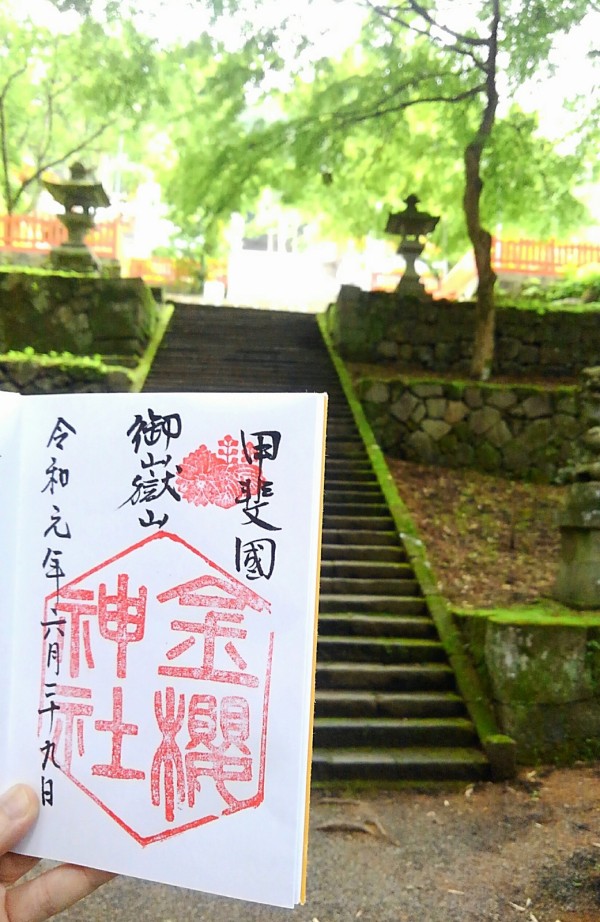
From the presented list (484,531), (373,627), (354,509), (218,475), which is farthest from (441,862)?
(484,531)

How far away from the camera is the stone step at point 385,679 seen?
4691mm

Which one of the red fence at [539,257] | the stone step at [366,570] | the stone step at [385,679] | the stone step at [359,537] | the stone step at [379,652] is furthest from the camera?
the red fence at [539,257]

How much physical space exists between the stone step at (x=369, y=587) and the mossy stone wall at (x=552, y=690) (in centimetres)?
150

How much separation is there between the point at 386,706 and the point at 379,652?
503 mm

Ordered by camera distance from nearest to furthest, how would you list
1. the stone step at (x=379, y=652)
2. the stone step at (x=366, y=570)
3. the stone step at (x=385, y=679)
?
1. the stone step at (x=385, y=679)
2. the stone step at (x=379, y=652)
3. the stone step at (x=366, y=570)

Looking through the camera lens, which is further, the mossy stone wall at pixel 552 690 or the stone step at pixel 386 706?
the stone step at pixel 386 706

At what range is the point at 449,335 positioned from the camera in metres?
10.3

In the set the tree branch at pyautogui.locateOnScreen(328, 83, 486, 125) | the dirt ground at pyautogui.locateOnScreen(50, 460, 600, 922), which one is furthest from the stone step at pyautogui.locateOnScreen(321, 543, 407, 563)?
the tree branch at pyautogui.locateOnScreen(328, 83, 486, 125)

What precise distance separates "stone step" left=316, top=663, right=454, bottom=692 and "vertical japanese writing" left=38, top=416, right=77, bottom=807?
374cm

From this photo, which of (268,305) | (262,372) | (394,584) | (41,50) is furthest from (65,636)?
(268,305)

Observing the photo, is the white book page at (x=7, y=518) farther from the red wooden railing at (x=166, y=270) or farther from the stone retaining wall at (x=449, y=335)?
the red wooden railing at (x=166, y=270)

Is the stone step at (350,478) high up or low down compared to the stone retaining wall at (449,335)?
down

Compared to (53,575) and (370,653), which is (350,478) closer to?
(370,653)

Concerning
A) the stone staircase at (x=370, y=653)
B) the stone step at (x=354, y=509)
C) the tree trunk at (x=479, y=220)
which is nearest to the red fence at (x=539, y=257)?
the tree trunk at (x=479, y=220)
